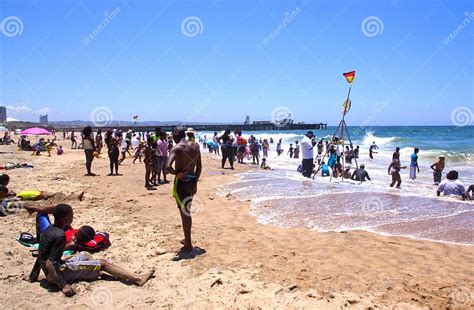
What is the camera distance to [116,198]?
29.2 ft

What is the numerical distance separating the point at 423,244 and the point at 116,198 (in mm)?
6640

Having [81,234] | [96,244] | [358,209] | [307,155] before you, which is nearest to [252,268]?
[96,244]

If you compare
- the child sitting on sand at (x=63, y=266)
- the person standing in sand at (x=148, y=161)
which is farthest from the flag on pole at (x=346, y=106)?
the child sitting on sand at (x=63, y=266)

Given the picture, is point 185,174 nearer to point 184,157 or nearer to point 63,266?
point 184,157

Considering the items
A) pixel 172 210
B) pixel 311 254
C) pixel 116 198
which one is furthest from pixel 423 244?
pixel 116 198

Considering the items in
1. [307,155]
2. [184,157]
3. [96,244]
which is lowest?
[96,244]

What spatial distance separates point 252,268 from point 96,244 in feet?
7.47

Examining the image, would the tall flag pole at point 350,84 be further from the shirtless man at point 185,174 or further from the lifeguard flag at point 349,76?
the shirtless man at point 185,174

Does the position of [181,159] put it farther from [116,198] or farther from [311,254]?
→ [116,198]

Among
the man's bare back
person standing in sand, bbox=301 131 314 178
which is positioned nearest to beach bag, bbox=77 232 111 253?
the man's bare back

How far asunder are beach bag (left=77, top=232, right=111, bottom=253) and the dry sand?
14cm

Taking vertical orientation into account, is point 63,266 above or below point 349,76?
below

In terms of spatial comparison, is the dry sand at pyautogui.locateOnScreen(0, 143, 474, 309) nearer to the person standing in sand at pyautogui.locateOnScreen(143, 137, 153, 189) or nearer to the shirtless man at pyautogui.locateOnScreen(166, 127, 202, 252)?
the shirtless man at pyautogui.locateOnScreen(166, 127, 202, 252)

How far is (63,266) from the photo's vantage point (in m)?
4.07
